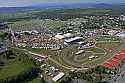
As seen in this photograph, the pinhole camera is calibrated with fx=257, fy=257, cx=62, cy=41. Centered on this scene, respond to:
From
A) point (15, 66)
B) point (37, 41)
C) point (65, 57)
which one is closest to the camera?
point (15, 66)

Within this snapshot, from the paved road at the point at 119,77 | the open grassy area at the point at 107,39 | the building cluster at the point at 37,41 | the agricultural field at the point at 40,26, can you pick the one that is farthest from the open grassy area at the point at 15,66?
the agricultural field at the point at 40,26

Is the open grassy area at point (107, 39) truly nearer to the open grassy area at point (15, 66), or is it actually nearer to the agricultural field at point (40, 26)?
the agricultural field at point (40, 26)

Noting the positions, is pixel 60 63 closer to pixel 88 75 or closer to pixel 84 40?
pixel 88 75

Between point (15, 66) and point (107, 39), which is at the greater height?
point (107, 39)

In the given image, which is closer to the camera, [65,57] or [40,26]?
[65,57]

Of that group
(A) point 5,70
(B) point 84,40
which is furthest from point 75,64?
(B) point 84,40

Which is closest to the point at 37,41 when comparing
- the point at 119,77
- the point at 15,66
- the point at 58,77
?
the point at 15,66

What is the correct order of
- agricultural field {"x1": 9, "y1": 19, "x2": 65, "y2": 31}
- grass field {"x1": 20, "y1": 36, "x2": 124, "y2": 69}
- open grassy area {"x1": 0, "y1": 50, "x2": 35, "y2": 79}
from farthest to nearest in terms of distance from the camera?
agricultural field {"x1": 9, "y1": 19, "x2": 65, "y2": 31} < grass field {"x1": 20, "y1": 36, "x2": 124, "y2": 69} < open grassy area {"x1": 0, "y1": 50, "x2": 35, "y2": 79}

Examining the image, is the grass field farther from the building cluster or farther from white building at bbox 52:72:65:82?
white building at bbox 52:72:65:82

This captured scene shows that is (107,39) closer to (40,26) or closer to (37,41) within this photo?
(37,41)

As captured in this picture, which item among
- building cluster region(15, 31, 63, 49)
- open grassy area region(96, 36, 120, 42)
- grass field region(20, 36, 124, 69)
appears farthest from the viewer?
open grassy area region(96, 36, 120, 42)

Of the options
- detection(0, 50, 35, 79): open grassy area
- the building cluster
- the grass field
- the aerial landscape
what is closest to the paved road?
the aerial landscape
